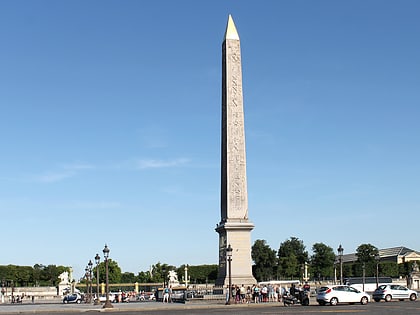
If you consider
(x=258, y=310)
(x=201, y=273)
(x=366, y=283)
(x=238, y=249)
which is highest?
(x=238, y=249)

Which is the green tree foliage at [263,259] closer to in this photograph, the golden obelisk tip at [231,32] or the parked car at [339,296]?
the golden obelisk tip at [231,32]

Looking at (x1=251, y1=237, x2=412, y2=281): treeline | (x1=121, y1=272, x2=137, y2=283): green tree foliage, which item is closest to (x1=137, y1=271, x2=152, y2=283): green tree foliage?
(x1=121, y1=272, x2=137, y2=283): green tree foliage

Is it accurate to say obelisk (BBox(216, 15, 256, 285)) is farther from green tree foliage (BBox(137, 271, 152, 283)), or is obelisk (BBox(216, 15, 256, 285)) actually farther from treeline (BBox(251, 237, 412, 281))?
green tree foliage (BBox(137, 271, 152, 283))

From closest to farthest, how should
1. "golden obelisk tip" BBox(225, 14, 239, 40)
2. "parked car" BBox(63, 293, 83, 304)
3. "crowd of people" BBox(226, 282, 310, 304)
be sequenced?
"crowd of people" BBox(226, 282, 310, 304), "golden obelisk tip" BBox(225, 14, 239, 40), "parked car" BBox(63, 293, 83, 304)

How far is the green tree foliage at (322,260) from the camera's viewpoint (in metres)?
110

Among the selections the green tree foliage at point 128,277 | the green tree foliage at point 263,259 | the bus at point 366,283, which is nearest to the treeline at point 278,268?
the green tree foliage at point 263,259

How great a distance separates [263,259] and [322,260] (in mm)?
10176

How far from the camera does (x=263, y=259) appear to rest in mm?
108188

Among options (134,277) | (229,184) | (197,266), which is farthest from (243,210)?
(134,277)

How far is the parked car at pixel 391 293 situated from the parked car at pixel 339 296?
14.2 ft

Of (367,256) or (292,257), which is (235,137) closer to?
(292,257)

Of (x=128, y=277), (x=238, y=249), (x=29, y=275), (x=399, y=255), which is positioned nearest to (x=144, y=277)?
(x=128, y=277)

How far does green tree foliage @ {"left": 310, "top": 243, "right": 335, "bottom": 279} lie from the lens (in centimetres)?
11044

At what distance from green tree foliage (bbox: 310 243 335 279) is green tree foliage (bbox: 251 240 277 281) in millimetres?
7357
